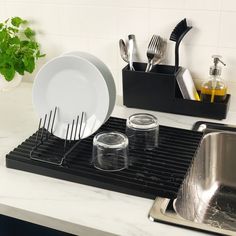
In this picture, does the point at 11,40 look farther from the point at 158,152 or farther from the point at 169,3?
the point at 158,152

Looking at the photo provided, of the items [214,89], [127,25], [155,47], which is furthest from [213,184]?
[127,25]

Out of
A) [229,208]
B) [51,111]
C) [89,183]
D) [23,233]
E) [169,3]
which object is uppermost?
[169,3]

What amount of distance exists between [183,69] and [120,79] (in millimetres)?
258

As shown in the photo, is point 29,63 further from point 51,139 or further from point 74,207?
point 74,207

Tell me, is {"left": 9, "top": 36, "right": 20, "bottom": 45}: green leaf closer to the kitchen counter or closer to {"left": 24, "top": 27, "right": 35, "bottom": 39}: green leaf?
{"left": 24, "top": 27, "right": 35, "bottom": 39}: green leaf

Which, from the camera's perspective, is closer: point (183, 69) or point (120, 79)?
point (183, 69)

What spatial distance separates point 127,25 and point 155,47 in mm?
140

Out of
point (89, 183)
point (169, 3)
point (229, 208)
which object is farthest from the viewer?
point (169, 3)

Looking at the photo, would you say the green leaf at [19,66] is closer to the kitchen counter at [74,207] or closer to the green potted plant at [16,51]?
the green potted plant at [16,51]

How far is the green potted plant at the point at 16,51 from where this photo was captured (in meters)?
1.49

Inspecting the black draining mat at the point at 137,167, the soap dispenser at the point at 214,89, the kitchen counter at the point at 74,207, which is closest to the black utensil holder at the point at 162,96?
the soap dispenser at the point at 214,89

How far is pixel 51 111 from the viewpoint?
121 cm

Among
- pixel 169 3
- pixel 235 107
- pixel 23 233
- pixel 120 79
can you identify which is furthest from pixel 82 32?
pixel 23 233

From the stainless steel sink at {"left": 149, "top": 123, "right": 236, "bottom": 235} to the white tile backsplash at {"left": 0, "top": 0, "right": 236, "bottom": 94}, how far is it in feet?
0.79
